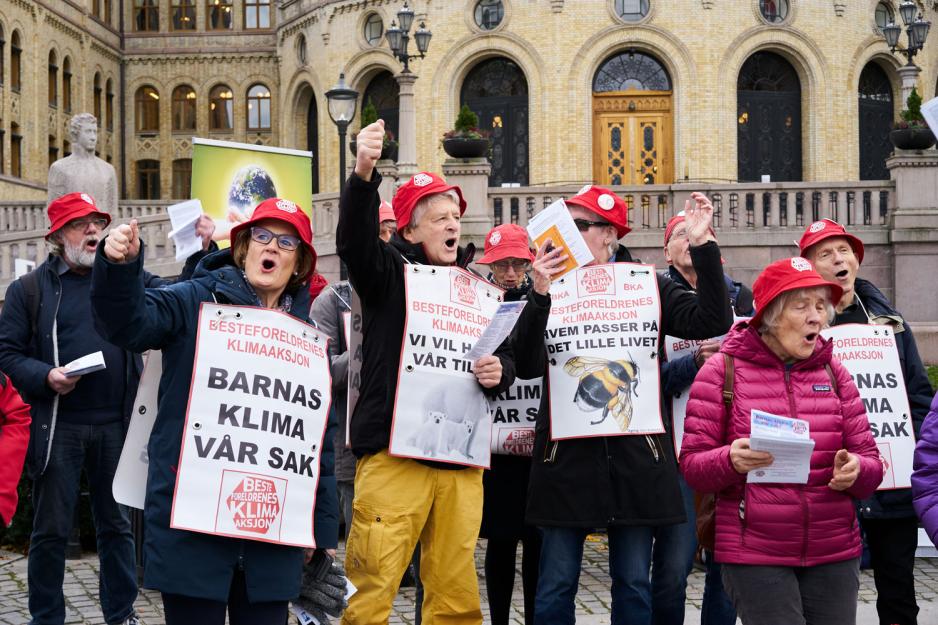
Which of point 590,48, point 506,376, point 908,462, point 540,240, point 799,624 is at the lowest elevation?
point 799,624

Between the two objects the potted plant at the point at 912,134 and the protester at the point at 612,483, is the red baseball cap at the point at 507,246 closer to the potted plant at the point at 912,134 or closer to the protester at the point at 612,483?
the protester at the point at 612,483

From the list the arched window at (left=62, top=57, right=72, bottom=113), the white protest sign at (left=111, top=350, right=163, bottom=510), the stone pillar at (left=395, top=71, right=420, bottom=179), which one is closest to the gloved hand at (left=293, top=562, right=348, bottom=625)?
the white protest sign at (left=111, top=350, right=163, bottom=510)

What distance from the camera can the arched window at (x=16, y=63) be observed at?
40.7 meters

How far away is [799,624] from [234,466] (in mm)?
2195

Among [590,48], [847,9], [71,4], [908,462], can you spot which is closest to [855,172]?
[847,9]

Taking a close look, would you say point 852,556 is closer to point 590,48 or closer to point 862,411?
point 862,411

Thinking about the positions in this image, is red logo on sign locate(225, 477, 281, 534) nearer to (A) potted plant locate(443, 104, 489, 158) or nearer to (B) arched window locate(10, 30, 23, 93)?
(A) potted plant locate(443, 104, 489, 158)

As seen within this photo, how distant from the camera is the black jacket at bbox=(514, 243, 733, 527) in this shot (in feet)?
17.6

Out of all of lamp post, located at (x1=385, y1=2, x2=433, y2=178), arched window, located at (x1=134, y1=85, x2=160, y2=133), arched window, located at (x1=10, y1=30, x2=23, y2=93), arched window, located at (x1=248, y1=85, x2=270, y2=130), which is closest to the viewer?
lamp post, located at (x1=385, y1=2, x2=433, y2=178)

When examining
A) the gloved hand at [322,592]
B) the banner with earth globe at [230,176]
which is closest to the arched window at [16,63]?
the banner with earth globe at [230,176]

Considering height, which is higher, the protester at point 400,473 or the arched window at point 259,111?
the arched window at point 259,111

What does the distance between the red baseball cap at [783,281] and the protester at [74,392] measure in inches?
139

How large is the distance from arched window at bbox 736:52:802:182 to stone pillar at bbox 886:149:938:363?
16.1 metres

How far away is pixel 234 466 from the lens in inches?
177
